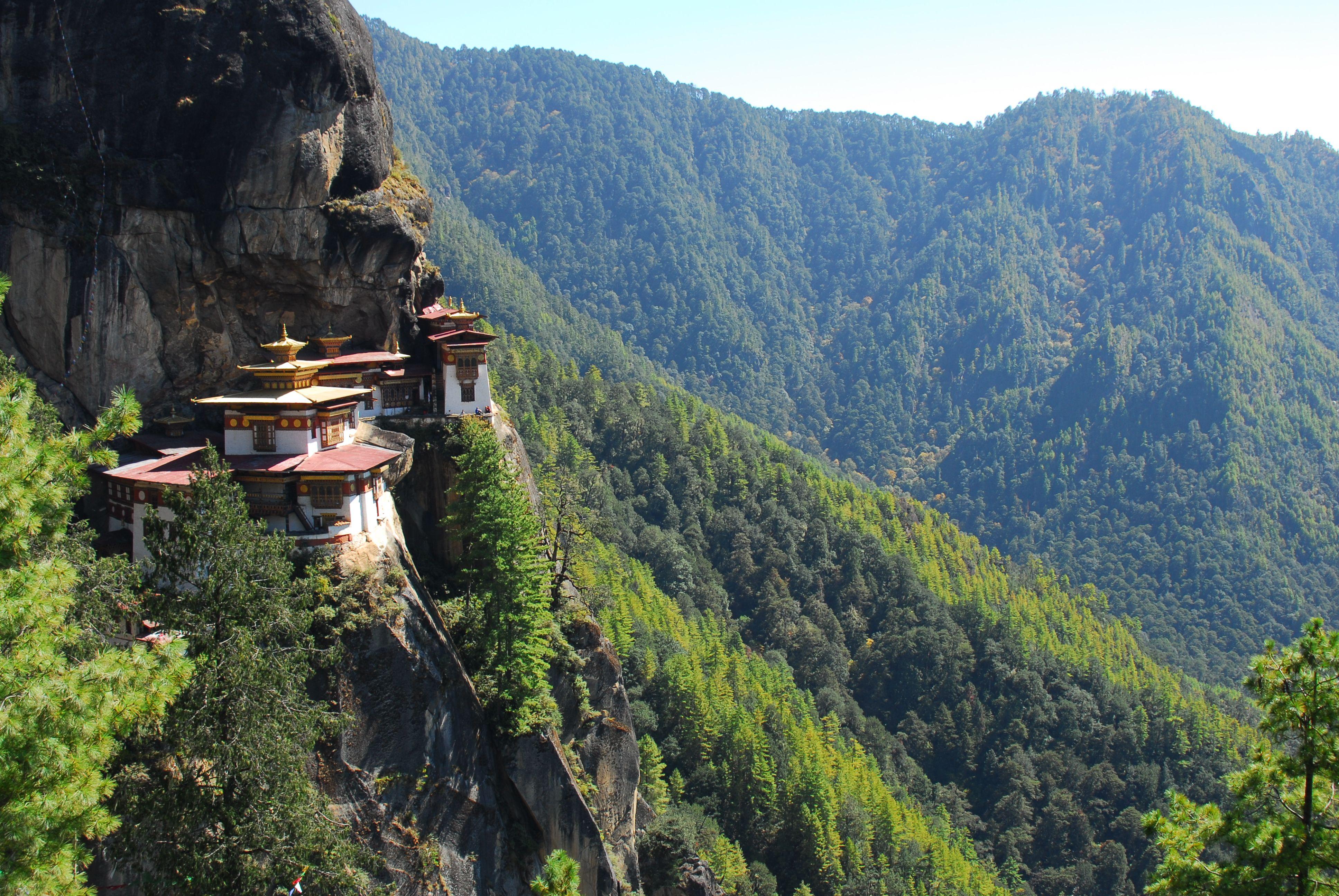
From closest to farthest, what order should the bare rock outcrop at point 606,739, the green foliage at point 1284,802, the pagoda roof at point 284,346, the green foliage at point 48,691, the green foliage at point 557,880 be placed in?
1. the green foliage at point 48,691
2. the green foliage at point 1284,802
3. the green foliage at point 557,880
4. the pagoda roof at point 284,346
5. the bare rock outcrop at point 606,739

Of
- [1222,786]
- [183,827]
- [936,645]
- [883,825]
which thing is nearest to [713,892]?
[883,825]

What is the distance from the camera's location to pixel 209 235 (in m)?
30.1

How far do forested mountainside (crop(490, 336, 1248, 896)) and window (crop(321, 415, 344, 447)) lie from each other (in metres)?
21.5

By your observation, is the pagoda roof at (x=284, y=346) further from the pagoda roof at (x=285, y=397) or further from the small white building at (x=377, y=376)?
the small white building at (x=377, y=376)

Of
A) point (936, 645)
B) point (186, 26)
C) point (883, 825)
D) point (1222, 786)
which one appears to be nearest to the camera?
point (186, 26)

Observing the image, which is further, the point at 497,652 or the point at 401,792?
the point at 497,652

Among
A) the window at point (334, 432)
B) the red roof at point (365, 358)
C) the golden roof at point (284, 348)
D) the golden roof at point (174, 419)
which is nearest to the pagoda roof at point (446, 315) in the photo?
the red roof at point (365, 358)

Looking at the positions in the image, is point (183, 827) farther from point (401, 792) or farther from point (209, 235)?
point (209, 235)

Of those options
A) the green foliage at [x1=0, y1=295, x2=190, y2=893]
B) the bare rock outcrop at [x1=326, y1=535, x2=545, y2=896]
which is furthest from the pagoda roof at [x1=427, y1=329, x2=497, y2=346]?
the green foliage at [x1=0, y1=295, x2=190, y2=893]

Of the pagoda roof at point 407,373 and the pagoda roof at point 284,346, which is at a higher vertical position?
the pagoda roof at point 284,346

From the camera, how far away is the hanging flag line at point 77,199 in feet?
93.8

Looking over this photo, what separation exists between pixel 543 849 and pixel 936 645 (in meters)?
70.8

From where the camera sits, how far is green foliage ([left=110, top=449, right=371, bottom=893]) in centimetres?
1861

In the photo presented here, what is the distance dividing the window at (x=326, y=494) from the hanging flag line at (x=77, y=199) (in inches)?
331
